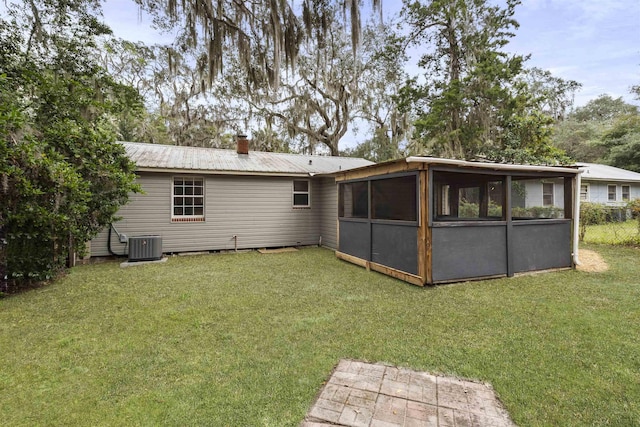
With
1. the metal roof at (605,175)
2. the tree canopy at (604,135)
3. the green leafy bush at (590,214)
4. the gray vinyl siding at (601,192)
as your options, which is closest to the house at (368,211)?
the green leafy bush at (590,214)

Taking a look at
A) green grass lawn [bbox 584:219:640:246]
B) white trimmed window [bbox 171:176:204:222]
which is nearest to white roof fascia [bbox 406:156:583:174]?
green grass lawn [bbox 584:219:640:246]

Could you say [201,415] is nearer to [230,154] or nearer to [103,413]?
[103,413]

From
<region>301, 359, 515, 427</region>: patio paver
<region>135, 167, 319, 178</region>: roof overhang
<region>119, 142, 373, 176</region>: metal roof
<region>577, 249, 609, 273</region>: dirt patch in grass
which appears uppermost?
<region>119, 142, 373, 176</region>: metal roof

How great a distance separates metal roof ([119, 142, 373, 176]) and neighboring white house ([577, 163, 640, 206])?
14164 mm

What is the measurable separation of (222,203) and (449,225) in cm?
636

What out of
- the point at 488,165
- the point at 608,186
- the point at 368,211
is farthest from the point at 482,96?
the point at 608,186

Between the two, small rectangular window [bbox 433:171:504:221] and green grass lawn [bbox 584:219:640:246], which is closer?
small rectangular window [bbox 433:171:504:221]

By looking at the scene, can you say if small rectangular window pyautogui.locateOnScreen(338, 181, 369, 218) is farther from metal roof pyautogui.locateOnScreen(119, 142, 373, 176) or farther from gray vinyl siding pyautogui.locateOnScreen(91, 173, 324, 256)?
gray vinyl siding pyautogui.locateOnScreen(91, 173, 324, 256)

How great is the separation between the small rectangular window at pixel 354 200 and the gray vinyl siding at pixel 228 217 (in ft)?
6.97

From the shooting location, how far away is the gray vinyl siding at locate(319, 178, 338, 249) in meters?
9.20

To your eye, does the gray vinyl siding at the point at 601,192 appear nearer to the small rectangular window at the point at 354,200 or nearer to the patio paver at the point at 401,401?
the small rectangular window at the point at 354,200

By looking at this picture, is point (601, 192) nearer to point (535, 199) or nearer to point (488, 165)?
point (535, 199)

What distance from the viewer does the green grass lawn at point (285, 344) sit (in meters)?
2.13

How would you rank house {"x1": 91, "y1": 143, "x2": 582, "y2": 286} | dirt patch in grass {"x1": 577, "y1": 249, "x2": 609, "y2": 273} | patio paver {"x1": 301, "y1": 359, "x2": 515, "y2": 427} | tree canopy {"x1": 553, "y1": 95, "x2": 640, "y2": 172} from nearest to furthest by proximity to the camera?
patio paver {"x1": 301, "y1": 359, "x2": 515, "y2": 427}
house {"x1": 91, "y1": 143, "x2": 582, "y2": 286}
dirt patch in grass {"x1": 577, "y1": 249, "x2": 609, "y2": 273}
tree canopy {"x1": 553, "y1": 95, "x2": 640, "y2": 172}
